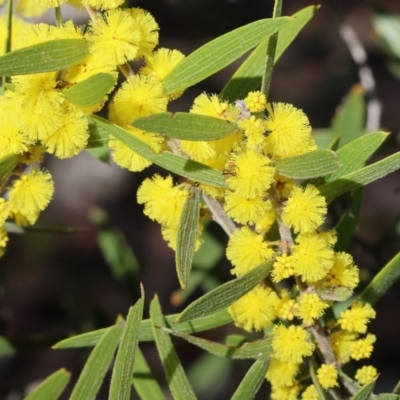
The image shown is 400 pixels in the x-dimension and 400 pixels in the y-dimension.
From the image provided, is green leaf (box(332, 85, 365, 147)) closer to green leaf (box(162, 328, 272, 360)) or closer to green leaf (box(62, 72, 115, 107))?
green leaf (box(162, 328, 272, 360))

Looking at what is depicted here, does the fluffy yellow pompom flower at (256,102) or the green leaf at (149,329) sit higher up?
the fluffy yellow pompom flower at (256,102)

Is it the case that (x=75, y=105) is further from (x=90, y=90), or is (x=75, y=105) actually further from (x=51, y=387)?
(x=51, y=387)

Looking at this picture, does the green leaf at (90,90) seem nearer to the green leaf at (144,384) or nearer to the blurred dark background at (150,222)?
the green leaf at (144,384)

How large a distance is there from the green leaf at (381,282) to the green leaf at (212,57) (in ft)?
1.66

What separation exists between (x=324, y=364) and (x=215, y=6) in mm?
1596

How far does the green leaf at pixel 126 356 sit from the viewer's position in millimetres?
987

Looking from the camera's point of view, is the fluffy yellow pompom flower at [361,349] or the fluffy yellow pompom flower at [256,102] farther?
the fluffy yellow pompom flower at [361,349]

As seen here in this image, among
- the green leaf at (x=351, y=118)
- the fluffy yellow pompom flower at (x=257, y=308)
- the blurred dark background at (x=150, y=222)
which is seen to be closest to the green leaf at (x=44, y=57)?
the fluffy yellow pompom flower at (x=257, y=308)

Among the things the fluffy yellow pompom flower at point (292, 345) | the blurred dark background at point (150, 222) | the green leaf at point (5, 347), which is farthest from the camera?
the blurred dark background at point (150, 222)

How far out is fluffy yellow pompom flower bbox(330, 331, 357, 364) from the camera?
1150mm

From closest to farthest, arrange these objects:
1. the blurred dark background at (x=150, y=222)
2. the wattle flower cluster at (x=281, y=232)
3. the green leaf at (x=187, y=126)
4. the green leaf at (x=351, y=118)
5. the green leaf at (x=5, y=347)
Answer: the green leaf at (x=187, y=126) → the wattle flower cluster at (x=281, y=232) → the green leaf at (x=5, y=347) → the green leaf at (x=351, y=118) → the blurred dark background at (x=150, y=222)

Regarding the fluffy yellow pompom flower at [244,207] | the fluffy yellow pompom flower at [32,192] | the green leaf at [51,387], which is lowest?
the green leaf at [51,387]

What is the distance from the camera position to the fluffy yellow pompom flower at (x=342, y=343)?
115 centimetres

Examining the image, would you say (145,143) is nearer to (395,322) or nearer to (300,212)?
(300,212)
